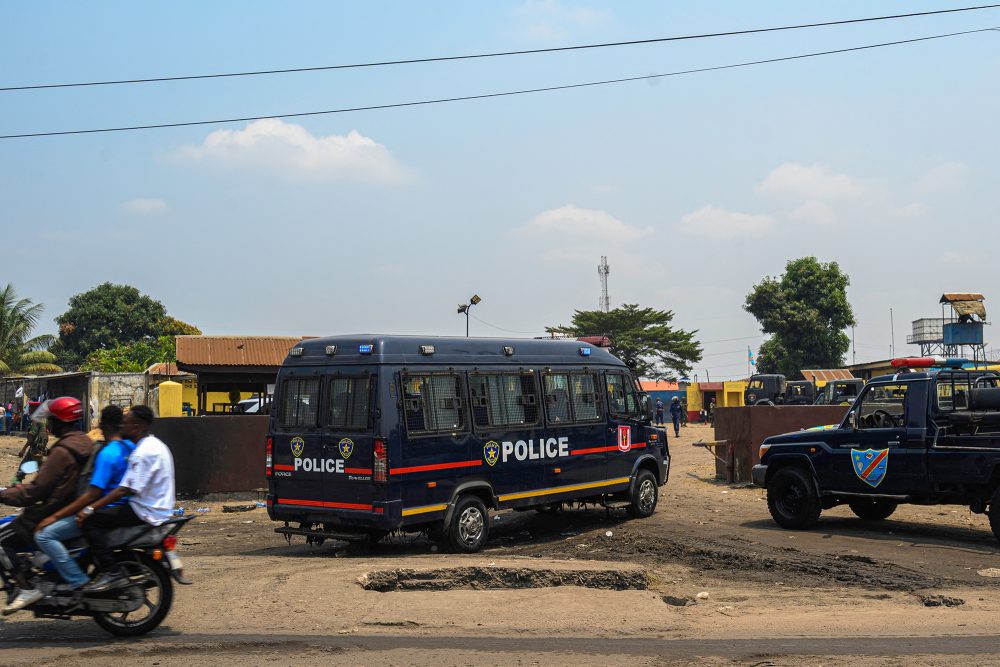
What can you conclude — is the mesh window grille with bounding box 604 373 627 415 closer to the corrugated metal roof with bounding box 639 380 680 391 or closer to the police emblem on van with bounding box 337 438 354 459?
the police emblem on van with bounding box 337 438 354 459

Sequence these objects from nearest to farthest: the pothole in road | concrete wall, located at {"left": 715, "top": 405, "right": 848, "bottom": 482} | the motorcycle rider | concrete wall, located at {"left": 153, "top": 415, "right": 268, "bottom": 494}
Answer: the motorcycle rider → the pothole in road → concrete wall, located at {"left": 153, "top": 415, "right": 268, "bottom": 494} → concrete wall, located at {"left": 715, "top": 405, "right": 848, "bottom": 482}

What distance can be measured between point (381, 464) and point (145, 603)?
13.0 feet

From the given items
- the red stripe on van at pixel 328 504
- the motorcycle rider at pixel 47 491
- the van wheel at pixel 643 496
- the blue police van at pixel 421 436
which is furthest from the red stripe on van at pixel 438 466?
the motorcycle rider at pixel 47 491

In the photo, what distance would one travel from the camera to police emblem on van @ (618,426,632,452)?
585 inches

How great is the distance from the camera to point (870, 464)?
42.9 ft

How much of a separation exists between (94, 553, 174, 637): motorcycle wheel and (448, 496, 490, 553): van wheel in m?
4.84

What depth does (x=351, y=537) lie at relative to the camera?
453 inches

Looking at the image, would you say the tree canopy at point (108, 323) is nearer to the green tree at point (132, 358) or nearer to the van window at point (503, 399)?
the green tree at point (132, 358)

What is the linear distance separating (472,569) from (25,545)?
4.20m

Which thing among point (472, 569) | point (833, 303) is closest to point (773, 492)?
point (472, 569)

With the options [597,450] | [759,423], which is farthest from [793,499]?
[759,423]

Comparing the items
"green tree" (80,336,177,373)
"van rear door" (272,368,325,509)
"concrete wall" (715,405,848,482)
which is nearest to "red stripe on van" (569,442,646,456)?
"van rear door" (272,368,325,509)

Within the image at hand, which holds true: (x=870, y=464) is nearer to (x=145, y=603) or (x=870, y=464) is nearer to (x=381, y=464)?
(x=381, y=464)

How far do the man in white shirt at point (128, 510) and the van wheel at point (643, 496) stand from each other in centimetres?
890
